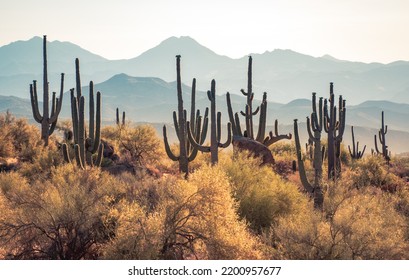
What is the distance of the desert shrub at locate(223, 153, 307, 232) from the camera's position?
1675 centimetres

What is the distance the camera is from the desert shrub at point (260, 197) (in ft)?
55.0

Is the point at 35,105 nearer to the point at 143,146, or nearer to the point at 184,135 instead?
the point at 143,146

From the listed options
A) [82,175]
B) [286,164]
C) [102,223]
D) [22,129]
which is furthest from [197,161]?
[102,223]

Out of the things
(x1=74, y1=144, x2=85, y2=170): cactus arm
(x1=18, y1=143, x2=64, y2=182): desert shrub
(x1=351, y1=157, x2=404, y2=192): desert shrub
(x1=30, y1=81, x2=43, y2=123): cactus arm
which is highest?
(x1=30, y1=81, x2=43, y2=123): cactus arm

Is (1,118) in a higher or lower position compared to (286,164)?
higher

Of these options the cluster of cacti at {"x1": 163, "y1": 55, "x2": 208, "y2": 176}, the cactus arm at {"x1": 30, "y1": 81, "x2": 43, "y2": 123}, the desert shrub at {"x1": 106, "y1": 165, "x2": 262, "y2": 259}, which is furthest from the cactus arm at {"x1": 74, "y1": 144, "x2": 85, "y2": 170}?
the cactus arm at {"x1": 30, "y1": 81, "x2": 43, "y2": 123}

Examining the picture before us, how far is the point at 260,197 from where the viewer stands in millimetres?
17172

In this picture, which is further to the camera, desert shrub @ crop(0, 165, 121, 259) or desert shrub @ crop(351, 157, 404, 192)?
desert shrub @ crop(351, 157, 404, 192)

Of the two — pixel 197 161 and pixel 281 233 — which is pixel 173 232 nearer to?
pixel 281 233

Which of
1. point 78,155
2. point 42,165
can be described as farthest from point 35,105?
point 78,155

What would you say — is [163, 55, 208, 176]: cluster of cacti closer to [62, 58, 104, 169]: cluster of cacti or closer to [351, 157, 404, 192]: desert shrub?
[62, 58, 104, 169]: cluster of cacti

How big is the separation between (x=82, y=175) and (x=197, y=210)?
8.47m

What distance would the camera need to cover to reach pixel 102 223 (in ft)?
42.1

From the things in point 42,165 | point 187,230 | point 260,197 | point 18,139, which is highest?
point 18,139
